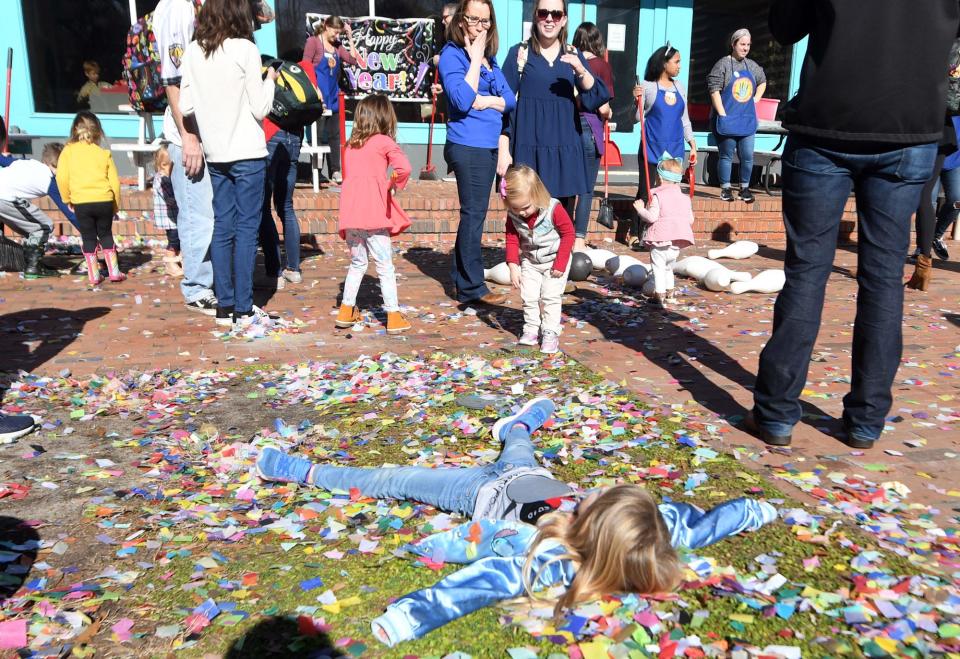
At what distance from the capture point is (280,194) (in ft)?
23.7

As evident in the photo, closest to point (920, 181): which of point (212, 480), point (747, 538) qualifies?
point (747, 538)

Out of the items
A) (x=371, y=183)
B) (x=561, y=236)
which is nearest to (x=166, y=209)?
(x=371, y=183)

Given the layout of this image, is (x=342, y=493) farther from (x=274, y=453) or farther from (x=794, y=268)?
(x=794, y=268)

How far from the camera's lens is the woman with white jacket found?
5504mm

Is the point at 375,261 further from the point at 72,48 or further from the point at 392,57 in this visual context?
the point at 72,48

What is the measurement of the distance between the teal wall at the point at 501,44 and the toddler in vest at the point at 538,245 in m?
8.14

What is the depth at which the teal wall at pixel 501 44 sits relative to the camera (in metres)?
11.3

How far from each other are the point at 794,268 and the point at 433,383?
81.7 inches

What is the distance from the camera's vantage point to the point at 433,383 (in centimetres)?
477

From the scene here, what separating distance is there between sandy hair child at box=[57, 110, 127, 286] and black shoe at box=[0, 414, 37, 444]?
3.70m

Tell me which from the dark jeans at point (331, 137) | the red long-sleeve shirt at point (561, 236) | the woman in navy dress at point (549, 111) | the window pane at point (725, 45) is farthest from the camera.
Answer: the window pane at point (725, 45)

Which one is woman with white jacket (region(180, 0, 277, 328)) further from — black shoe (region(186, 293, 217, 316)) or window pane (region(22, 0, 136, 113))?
window pane (region(22, 0, 136, 113))

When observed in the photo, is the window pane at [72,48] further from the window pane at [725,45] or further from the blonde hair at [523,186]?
the window pane at [725,45]

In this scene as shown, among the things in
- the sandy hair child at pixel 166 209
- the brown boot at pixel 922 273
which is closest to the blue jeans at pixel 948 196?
the brown boot at pixel 922 273
